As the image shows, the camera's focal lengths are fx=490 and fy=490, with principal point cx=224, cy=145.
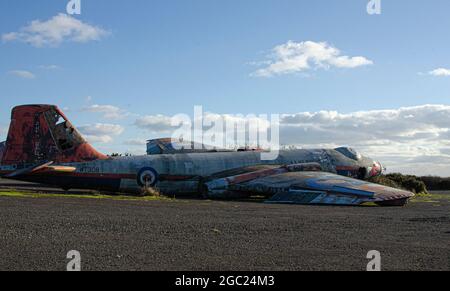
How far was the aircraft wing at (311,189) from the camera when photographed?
24.0 meters

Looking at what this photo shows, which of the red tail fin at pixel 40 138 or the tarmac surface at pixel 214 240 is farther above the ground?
the red tail fin at pixel 40 138

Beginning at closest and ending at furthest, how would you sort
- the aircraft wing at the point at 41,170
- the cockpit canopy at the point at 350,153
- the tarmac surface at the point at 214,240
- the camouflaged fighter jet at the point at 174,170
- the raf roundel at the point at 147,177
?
the tarmac surface at the point at 214,240, the camouflaged fighter jet at the point at 174,170, the aircraft wing at the point at 41,170, the raf roundel at the point at 147,177, the cockpit canopy at the point at 350,153

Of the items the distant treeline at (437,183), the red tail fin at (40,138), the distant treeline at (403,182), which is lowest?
the distant treeline at (437,183)

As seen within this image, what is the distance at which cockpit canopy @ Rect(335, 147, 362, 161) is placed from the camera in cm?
3622

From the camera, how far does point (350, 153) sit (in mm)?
36438

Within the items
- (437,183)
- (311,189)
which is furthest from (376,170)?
(437,183)

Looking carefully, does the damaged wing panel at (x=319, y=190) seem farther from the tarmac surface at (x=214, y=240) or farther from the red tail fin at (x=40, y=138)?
the red tail fin at (x=40, y=138)

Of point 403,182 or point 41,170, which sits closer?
point 41,170

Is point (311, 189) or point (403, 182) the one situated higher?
point (311, 189)

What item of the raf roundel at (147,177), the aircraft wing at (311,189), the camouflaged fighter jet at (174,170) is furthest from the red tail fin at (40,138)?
the aircraft wing at (311,189)

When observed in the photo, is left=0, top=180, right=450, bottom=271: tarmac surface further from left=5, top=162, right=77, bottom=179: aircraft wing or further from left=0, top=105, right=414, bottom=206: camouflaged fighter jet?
left=5, top=162, right=77, bottom=179: aircraft wing

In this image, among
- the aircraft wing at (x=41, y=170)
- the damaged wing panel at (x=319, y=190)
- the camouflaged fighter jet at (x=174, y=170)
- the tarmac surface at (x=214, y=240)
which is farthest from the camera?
the aircraft wing at (x=41, y=170)

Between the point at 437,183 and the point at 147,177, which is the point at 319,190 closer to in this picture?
the point at 147,177

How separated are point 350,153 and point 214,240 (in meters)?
26.8
